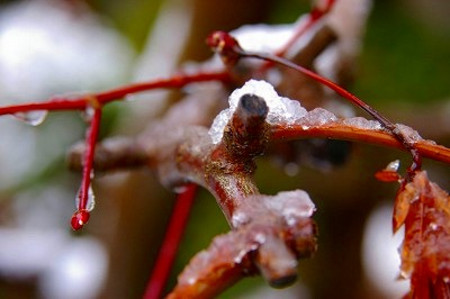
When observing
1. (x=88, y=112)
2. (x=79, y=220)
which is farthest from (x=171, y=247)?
(x=79, y=220)

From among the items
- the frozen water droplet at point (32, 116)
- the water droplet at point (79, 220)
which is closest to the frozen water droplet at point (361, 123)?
the water droplet at point (79, 220)

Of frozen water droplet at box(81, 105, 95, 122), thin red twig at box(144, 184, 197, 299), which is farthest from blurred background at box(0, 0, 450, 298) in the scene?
frozen water droplet at box(81, 105, 95, 122)

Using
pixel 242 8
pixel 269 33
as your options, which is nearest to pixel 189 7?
pixel 242 8

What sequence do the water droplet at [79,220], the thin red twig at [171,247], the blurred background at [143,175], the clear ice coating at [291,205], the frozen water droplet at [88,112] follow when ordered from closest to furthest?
the clear ice coating at [291,205], the water droplet at [79,220], the frozen water droplet at [88,112], the thin red twig at [171,247], the blurred background at [143,175]

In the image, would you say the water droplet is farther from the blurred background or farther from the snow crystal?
the blurred background

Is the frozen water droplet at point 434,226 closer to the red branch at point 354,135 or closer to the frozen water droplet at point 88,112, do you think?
the red branch at point 354,135

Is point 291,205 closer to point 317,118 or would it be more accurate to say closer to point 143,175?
point 317,118
